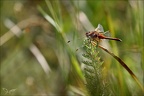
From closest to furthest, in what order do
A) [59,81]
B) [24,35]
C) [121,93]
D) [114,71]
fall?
[121,93]
[114,71]
[59,81]
[24,35]

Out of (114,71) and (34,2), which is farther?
(34,2)

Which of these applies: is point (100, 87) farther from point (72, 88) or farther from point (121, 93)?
point (72, 88)

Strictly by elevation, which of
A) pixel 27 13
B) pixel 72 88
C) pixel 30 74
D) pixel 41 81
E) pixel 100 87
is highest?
pixel 27 13

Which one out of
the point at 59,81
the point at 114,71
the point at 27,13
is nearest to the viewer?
the point at 114,71

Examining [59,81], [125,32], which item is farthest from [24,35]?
[125,32]

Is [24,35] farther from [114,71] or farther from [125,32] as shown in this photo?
[114,71]

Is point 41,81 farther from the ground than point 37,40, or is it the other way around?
point 37,40

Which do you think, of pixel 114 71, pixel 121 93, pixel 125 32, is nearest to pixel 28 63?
pixel 125 32
